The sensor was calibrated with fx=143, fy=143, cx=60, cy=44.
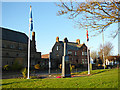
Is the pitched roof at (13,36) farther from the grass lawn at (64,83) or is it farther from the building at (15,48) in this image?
the grass lawn at (64,83)

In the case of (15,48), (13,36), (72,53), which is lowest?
(72,53)

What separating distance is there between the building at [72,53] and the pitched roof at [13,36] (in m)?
11.9

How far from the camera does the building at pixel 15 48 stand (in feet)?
130

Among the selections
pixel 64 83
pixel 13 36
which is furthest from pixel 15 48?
pixel 64 83

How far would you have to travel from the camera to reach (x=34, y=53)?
48.2 meters

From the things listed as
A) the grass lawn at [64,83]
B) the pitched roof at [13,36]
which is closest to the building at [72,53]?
the pitched roof at [13,36]

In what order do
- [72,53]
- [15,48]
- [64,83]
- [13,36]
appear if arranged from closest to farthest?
[64,83] < [15,48] < [13,36] < [72,53]

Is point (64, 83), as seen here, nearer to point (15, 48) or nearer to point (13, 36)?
point (15, 48)

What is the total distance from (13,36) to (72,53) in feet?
75.0

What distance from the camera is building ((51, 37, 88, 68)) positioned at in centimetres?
5206

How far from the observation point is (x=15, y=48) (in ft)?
143

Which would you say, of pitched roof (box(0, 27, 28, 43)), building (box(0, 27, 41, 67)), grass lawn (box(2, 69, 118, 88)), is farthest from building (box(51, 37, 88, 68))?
grass lawn (box(2, 69, 118, 88))

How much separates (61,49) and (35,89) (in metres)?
45.7

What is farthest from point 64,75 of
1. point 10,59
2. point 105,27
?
point 10,59
